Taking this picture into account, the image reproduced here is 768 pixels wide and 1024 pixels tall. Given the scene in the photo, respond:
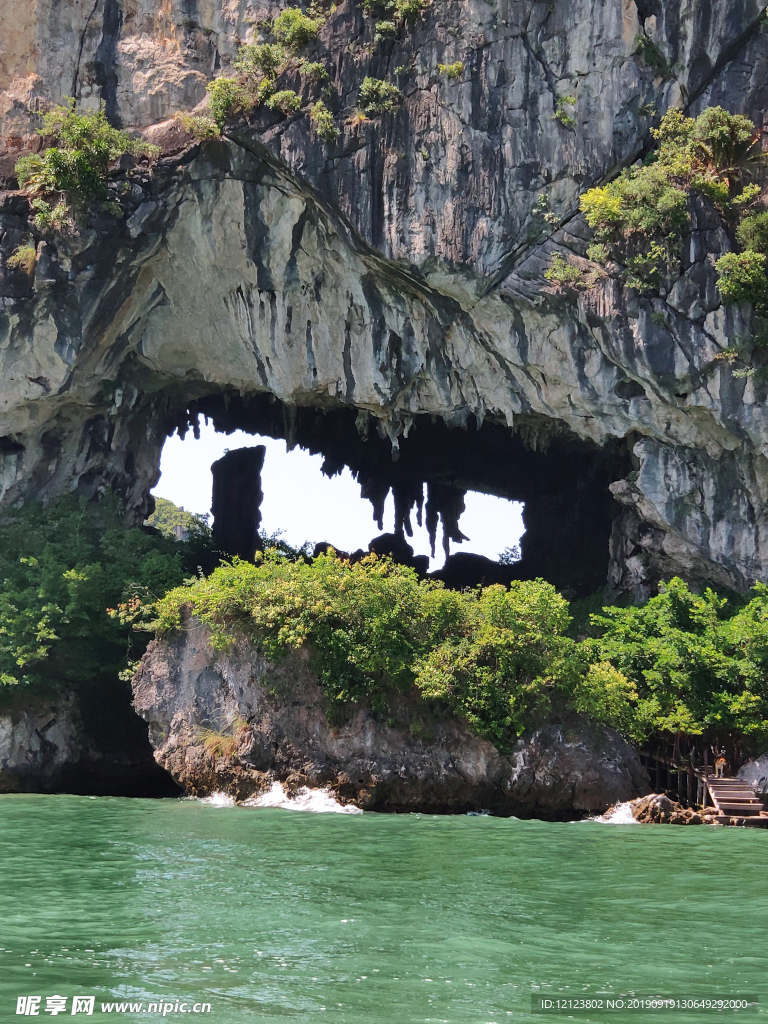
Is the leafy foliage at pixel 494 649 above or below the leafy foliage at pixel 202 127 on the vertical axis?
below

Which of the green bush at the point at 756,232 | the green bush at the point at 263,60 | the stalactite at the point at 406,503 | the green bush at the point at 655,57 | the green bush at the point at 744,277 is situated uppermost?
the green bush at the point at 263,60

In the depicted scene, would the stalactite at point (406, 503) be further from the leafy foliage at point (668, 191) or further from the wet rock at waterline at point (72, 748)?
the leafy foliage at point (668, 191)

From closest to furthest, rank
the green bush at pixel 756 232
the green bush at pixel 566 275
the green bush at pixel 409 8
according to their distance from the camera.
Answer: the green bush at pixel 756 232, the green bush at pixel 566 275, the green bush at pixel 409 8

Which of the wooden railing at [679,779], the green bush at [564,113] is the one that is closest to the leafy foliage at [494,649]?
the wooden railing at [679,779]

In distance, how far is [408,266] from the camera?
1733 centimetres

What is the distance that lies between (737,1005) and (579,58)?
49.5 feet

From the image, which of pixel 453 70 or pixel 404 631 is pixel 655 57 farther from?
pixel 404 631

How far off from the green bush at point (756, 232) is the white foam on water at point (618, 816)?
26.8 ft

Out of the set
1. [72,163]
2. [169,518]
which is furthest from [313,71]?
[169,518]

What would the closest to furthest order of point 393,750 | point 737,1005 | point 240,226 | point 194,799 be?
point 737,1005 → point 393,750 → point 194,799 → point 240,226

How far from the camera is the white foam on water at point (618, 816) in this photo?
1332 cm

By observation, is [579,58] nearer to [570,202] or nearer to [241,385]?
[570,202]

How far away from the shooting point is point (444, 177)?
17.3 m

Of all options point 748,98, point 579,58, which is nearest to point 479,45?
point 579,58
